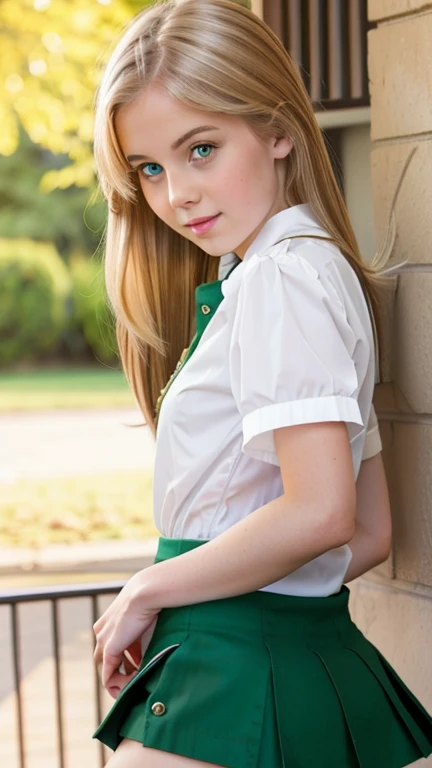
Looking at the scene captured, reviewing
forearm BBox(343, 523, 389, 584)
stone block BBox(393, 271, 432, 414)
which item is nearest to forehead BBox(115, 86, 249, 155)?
stone block BBox(393, 271, 432, 414)

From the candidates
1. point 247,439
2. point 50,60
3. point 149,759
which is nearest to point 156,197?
point 247,439

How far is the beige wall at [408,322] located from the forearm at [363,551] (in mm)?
168

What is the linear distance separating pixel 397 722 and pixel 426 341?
627mm

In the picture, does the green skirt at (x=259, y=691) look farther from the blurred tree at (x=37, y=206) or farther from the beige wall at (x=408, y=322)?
the blurred tree at (x=37, y=206)

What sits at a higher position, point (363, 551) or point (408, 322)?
point (408, 322)

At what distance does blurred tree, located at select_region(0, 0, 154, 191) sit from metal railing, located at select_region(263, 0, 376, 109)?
4453 mm

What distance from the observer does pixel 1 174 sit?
25828 mm

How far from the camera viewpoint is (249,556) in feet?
4.24

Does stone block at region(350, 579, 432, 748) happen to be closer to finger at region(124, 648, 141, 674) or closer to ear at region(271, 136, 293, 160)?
finger at region(124, 648, 141, 674)

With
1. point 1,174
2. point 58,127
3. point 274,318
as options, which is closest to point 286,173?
point 274,318

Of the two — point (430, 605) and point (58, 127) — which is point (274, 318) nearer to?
point (430, 605)

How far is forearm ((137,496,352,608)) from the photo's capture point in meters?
1.26

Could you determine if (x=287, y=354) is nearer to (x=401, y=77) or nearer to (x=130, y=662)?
(x=130, y=662)

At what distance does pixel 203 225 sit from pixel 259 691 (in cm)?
62
